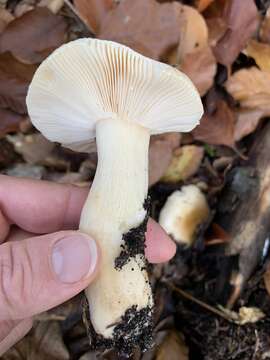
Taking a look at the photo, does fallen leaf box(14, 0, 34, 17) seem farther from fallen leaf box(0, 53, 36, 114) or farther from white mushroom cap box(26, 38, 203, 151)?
white mushroom cap box(26, 38, 203, 151)

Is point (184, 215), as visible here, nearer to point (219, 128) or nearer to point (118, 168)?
point (219, 128)

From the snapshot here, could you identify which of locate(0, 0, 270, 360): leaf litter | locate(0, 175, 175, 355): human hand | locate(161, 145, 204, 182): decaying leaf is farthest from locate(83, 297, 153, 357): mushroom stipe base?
locate(161, 145, 204, 182): decaying leaf

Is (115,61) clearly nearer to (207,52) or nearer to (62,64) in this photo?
(62,64)

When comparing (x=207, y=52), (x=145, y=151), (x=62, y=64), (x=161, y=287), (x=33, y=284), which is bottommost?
(x=161, y=287)

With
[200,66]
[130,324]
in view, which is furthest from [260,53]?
[130,324]

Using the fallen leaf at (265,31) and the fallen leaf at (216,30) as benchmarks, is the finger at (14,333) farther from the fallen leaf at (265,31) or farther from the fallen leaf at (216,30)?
the fallen leaf at (265,31)

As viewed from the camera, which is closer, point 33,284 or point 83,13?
point 33,284

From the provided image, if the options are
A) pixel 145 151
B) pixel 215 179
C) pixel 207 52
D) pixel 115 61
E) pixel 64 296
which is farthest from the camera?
pixel 215 179

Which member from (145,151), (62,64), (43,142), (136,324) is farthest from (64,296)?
(43,142)
